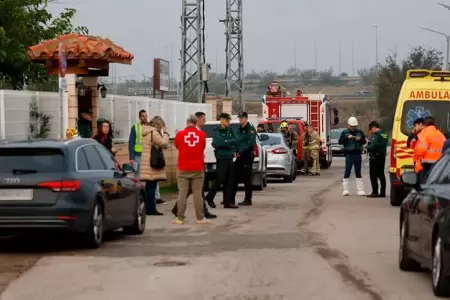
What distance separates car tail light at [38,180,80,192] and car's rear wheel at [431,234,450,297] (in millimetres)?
4972

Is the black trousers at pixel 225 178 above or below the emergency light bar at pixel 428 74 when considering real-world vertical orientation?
below

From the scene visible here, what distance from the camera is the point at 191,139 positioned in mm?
16922

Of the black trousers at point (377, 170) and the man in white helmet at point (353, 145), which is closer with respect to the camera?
the black trousers at point (377, 170)

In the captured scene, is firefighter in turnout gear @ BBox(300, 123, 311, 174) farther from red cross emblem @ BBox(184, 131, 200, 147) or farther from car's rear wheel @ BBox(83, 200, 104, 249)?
car's rear wheel @ BBox(83, 200, 104, 249)

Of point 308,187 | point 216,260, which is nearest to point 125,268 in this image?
point 216,260

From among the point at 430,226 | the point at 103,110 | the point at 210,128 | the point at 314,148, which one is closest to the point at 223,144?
the point at 210,128

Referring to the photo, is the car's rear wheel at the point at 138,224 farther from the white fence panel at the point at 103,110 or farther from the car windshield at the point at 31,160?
the white fence panel at the point at 103,110

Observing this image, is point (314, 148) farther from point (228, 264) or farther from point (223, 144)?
point (228, 264)

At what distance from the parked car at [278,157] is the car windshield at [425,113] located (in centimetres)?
974

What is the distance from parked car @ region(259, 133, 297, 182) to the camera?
30.6 metres

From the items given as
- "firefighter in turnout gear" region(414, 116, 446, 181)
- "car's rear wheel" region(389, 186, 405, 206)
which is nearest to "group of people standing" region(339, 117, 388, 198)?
"car's rear wheel" region(389, 186, 405, 206)

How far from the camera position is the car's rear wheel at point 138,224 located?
15312 millimetres

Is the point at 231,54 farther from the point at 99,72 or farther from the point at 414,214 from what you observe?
the point at 414,214

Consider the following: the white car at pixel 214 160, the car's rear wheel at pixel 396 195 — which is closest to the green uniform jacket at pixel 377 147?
the car's rear wheel at pixel 396 195
